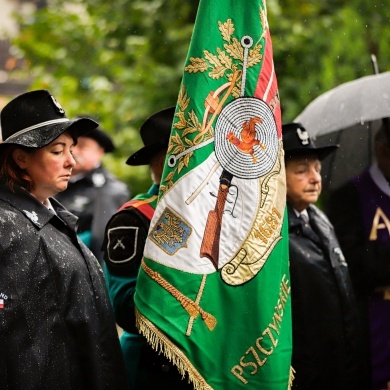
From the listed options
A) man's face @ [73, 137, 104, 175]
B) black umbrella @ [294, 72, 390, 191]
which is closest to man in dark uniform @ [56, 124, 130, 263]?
man's face @ [73, 137, 104, 175]

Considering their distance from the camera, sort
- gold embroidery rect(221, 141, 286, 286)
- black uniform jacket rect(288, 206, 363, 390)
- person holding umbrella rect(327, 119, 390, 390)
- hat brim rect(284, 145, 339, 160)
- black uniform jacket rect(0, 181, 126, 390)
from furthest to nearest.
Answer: person holding umbrella rect(327, 119, 390, 390) < hat brim rect(284, 145, 339, 160) < black uniform jacket rect(288, 206, 363, 390) < gold embroidery rect(221, 141, 286, 286) < black uniform jacket rect(0, 181, 126, 390)

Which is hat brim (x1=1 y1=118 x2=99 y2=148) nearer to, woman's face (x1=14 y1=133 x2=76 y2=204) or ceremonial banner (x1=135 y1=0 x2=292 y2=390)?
woman's face (x1=14 y1=133 x2=76 y2=204)

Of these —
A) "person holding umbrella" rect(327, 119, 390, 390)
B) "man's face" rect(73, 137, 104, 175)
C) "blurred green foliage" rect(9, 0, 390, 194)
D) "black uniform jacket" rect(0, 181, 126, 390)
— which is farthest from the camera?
"blurred green foliage" rect(9, 0, 390, 194)

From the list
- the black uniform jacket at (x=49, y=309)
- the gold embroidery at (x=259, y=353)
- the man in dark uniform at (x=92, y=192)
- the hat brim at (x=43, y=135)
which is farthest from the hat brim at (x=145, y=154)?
the man in dark uniform at (x=92, y=192)

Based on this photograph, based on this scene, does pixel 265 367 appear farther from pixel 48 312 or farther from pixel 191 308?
pixel 48 312

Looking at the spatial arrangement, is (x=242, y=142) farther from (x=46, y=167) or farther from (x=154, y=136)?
(x=46, y=167)

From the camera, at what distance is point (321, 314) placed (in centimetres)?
569

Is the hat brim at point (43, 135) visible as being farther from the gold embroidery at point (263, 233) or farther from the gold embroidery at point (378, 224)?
the gold embroidery at point (378, 224)

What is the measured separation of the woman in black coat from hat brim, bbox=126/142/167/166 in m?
0.43

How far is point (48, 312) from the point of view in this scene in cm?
445

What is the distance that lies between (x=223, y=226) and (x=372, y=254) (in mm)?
1743

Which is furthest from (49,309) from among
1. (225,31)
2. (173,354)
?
(225,31)

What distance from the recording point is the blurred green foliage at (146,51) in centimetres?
955

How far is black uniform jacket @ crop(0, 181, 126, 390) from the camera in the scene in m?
4.34
